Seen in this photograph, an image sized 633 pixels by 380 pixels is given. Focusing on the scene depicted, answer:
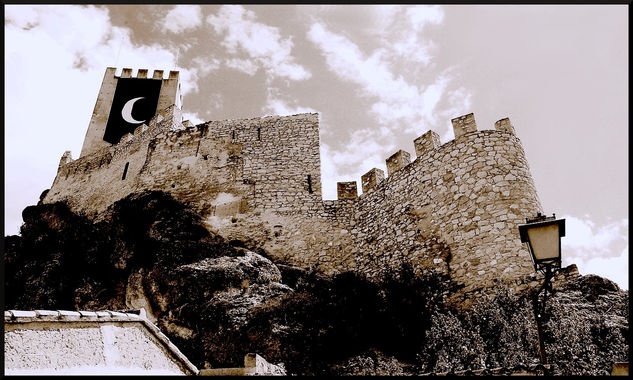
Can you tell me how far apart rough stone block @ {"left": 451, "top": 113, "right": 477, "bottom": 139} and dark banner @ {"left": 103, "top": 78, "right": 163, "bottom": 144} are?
1558 cm

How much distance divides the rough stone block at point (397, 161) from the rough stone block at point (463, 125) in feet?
5.55

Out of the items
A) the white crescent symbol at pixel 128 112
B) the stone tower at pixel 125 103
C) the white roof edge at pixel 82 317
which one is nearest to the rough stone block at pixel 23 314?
the white roof edge at pixel 82 317

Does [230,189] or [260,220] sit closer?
[260,220]

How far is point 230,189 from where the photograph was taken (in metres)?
14.0

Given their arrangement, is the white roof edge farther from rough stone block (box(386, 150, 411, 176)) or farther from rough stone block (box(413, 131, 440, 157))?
rough stone block (box(386, 150, 411, 176))

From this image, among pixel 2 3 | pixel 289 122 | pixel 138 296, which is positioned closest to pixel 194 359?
pixel 138 296

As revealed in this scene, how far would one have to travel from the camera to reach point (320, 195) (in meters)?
13.2

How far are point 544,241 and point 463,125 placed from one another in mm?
6981

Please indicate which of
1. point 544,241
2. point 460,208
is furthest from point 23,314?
point 460,208

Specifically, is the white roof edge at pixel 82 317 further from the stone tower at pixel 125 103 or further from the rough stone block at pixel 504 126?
the stone tower at pixel 125 103

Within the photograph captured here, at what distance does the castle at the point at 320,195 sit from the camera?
9227mm

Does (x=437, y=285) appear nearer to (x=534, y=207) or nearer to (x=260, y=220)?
(x=534, y=207)

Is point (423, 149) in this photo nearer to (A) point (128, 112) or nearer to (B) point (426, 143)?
(B) point (426, 143)

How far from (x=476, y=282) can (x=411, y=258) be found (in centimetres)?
180
